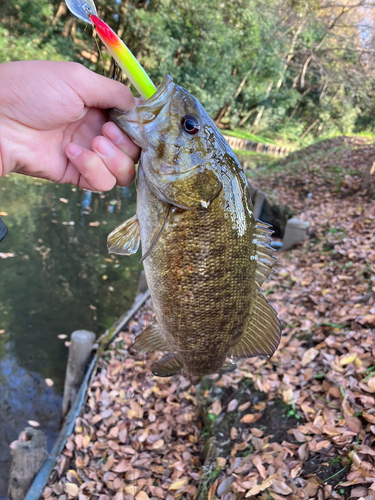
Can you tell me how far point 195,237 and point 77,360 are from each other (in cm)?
331

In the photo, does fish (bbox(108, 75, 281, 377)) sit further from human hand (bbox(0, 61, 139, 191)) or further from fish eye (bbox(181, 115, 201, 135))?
human hand (bbox(0, 61, 139, 191))

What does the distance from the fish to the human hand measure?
134 mm

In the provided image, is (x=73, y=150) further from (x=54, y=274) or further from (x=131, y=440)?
(x=54, y=274)

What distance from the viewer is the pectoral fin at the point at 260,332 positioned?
5.56ft

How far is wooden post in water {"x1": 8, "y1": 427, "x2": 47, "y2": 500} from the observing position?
3082 millimetres

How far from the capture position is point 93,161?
1.65 m

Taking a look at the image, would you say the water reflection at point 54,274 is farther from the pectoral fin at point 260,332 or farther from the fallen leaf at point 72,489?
the pectoral fin at point 260,332

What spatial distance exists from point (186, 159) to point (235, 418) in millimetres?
2834

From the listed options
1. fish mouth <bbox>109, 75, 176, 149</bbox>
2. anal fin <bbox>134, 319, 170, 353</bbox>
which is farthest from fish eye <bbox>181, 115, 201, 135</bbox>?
anal fin <bbox>134, 319, 170, 353</bbox>

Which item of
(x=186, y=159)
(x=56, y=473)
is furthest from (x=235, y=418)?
(x=186, y=159)

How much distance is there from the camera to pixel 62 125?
1.74m

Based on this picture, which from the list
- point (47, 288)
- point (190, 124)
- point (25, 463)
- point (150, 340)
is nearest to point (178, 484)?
point (25, 463)

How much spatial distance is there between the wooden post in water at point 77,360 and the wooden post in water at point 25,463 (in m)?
0.99

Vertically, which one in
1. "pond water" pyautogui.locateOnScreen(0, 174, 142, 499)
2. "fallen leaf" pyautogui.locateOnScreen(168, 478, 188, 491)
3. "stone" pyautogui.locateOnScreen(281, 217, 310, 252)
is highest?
"stone" pyautogui.locateOnScreen(281, 217, 310, 252)
